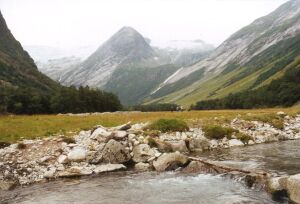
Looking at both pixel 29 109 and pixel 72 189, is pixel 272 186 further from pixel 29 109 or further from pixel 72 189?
pixel 29 109

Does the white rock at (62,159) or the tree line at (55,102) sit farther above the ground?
the tree line at (55,102)

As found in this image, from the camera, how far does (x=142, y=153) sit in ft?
116

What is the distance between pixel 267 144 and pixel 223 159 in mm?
10296

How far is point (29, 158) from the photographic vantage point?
33906 millimetres

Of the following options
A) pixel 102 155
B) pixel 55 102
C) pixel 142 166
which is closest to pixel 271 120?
pixel 142 166

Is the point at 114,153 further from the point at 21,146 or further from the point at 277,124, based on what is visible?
the point at 277,124

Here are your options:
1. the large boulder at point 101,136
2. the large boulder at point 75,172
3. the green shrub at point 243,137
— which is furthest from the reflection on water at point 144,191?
the green shrub at point 243,137

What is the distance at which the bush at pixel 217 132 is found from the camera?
44.7m

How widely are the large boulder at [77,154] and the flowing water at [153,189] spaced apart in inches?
161

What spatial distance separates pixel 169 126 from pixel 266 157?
14.4m

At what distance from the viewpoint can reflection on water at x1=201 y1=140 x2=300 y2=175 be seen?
30397 millimetres

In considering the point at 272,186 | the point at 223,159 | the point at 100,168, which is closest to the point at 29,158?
the point at 100,168

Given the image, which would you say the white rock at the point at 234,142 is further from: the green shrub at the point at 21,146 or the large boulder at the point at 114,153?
the green shrub at the point at 21,146

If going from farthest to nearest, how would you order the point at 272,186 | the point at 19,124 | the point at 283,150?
1. the point at 19,124
2. the point at 283,150
3. the point at 272,186
